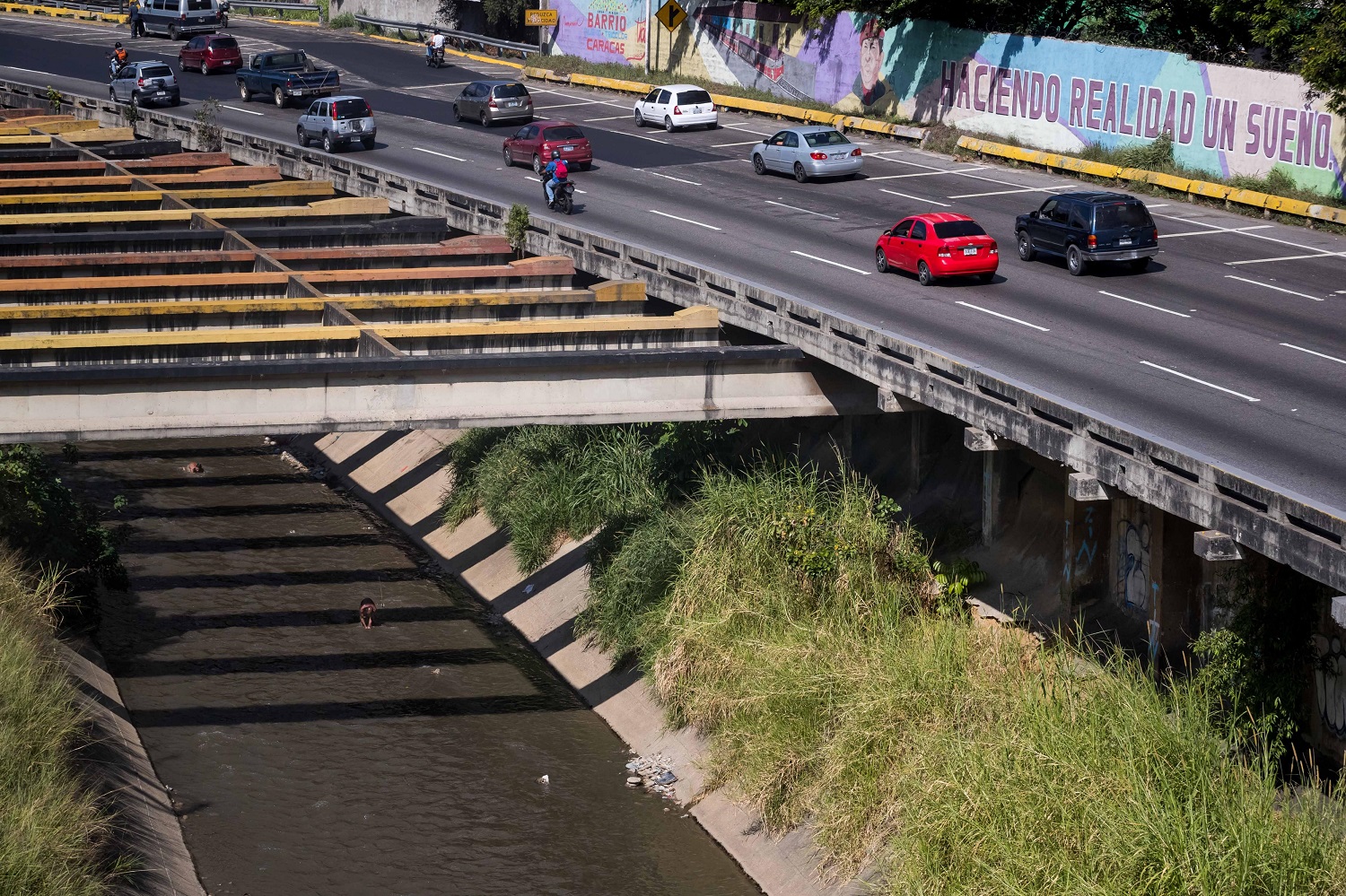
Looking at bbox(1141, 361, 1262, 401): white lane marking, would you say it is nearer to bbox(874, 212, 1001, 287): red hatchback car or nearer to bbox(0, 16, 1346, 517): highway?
bbox(0, 16, 1346, 517): highway

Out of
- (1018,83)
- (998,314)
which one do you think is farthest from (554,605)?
(1018,83)

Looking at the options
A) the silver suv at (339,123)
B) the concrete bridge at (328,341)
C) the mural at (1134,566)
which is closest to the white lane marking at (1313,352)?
the mural at (1134,566)

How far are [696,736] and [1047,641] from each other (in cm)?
596

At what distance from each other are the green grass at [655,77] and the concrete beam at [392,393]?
30492 mm

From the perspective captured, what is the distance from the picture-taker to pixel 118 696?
2697cm

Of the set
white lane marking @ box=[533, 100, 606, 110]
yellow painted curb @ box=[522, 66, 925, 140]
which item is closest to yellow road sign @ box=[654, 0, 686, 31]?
yellow painted curb @ box=[522, 66, 925, 140]

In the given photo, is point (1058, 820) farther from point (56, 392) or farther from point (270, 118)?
point (270, 118)

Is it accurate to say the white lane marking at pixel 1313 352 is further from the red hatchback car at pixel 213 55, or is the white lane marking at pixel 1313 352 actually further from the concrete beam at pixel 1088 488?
the red hatchback car at pixel 213 55

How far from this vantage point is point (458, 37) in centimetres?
7962

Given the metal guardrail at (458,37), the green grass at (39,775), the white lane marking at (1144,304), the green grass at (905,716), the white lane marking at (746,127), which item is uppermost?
the metal guardrail at (458,37)

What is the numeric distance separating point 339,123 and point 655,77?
62.9 ft

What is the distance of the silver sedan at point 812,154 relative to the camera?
44688mm

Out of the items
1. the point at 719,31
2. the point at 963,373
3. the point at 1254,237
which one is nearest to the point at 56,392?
the point at 963,373

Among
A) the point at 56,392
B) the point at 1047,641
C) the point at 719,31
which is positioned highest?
the point at 719,31
